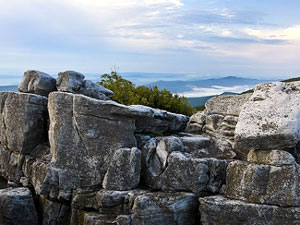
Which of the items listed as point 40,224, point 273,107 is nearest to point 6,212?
point 40,224

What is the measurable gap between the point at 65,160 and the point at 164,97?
31.4ft

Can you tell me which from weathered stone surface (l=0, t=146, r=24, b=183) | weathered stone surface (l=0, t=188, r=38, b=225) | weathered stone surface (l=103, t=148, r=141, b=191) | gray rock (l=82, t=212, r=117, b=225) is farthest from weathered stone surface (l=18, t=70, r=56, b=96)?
gray rock (l=82, t=212, r=117, b=225)

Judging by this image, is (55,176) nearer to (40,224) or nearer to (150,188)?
(40,224)

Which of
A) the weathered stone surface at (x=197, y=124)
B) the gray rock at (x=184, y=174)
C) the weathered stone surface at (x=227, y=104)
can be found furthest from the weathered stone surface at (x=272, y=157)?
the weathered stone surface at (x=197, y=124)

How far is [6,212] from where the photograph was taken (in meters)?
15.7

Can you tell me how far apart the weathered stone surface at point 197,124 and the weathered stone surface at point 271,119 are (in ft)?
13.3

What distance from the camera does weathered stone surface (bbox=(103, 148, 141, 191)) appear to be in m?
14.5

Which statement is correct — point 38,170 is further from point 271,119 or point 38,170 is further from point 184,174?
point 271,119

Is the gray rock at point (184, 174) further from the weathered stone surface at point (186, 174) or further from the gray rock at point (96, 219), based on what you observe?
the gray rock at point (96, 219)

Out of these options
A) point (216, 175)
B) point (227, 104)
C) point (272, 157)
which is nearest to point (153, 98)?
point (227, 104)

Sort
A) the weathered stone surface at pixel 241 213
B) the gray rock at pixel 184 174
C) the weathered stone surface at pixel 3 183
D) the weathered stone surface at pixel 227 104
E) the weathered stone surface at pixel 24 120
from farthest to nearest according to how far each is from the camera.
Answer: the weathered stone surface at pixel 3 183 → the weathered stone surface at pixel 24 120 → the weathered stone surface at pixel 227 104 → the gray rock at pixel 184 174 → the weathered stone surface at pixel 241 213

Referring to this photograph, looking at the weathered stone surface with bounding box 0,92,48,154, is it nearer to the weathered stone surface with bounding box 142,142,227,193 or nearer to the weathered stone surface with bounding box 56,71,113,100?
the weathered stone surface with bounding box 56,71,113,100

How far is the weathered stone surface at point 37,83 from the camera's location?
18.3m

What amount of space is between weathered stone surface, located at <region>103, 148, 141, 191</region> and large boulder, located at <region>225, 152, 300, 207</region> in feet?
12.4
